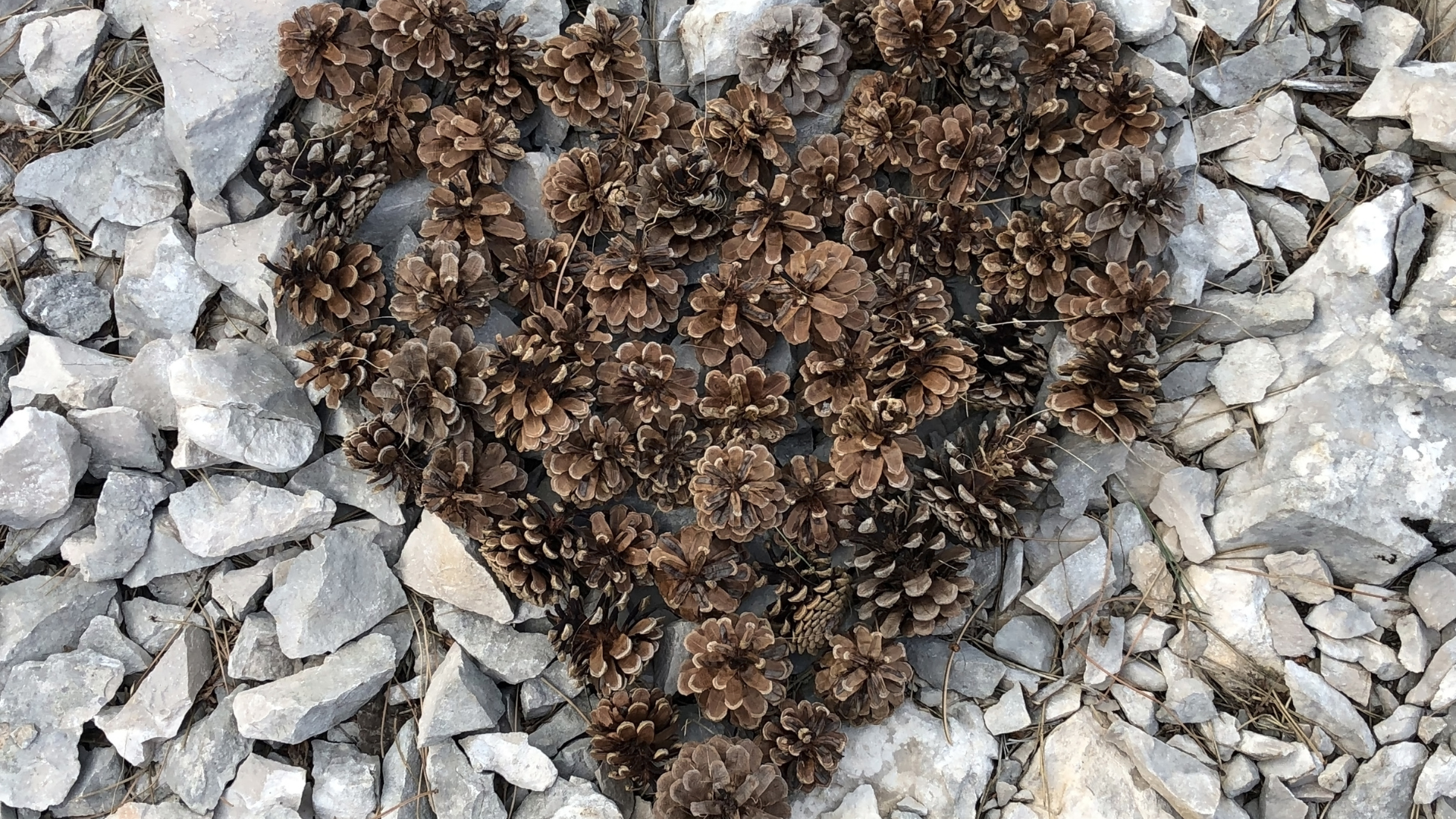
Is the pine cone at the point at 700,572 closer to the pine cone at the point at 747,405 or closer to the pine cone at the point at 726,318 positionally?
the pine cone at the point at 747,405

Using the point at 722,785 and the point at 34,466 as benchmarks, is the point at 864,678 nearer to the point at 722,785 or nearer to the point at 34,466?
the point at 722,785

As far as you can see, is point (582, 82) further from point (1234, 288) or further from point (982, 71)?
point (1234, 288)

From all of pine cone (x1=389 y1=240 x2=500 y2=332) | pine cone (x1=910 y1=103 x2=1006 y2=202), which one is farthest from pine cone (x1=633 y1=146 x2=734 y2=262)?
pine cone (x1=910 y1=103 x2=1006 y2=202)

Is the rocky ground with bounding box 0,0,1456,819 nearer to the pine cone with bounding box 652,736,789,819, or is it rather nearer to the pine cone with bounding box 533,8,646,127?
the pine cone with bounding box 652,736,789,819

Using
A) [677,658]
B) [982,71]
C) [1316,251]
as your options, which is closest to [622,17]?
[982,71]

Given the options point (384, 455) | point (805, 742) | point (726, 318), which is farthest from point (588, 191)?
point (805, 742)

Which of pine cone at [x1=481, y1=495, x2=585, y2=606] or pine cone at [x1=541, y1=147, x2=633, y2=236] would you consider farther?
pine cone at [x1=541, y1=147, x2=633, y2=236]
